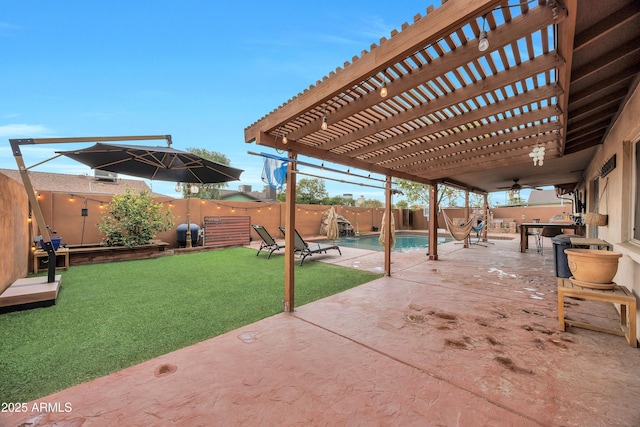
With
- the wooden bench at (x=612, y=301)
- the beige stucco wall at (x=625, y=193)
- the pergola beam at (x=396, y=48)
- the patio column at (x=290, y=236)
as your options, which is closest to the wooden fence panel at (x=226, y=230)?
the patio column at (x=290, y=236)

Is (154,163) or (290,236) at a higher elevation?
(154,163)

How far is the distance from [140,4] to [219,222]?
457 inches

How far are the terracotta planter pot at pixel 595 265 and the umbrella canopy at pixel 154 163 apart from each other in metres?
5.56

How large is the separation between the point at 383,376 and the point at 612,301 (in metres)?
2.40

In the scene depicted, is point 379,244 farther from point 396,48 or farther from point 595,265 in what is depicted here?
point 396,48

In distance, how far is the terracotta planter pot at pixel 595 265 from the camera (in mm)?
2588

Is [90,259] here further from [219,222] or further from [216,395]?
[216,395]

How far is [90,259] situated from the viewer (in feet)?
20.7

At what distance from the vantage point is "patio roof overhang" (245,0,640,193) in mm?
1744

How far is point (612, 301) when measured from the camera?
2.51m

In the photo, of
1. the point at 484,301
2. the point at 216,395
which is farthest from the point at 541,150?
the point at 216,395

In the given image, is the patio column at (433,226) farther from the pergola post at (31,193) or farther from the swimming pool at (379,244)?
the pergola post at (31,193)

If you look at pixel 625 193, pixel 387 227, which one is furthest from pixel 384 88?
pixel 387 227

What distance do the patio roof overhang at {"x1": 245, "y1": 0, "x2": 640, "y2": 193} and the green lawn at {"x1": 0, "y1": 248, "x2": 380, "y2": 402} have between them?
7.39 feet
